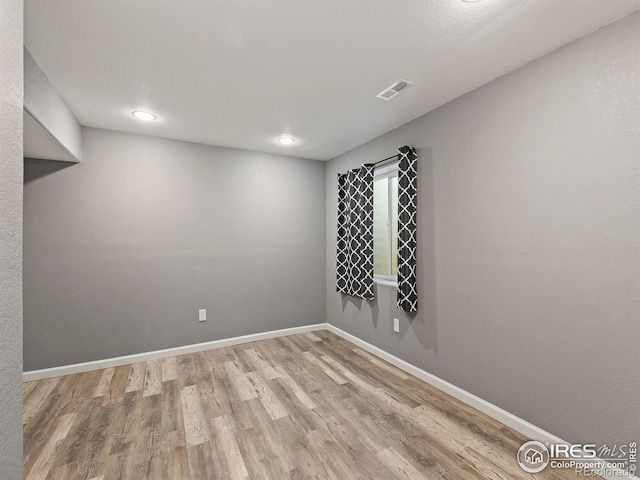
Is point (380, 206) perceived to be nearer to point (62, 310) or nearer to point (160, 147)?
point (160, 147)

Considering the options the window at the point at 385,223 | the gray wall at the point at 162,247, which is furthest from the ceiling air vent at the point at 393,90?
the gray wall at the point at 162,247

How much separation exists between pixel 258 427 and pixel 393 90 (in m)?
2.62

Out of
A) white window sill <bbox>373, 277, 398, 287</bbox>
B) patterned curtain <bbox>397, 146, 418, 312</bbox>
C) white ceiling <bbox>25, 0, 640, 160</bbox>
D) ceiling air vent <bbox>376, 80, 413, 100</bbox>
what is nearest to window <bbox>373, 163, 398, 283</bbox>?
white window sill <bbox>373, 277, 398, 287</bbox>

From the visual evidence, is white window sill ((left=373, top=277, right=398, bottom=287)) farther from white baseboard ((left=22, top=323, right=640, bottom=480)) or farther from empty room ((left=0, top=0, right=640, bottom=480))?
white baseboard ((left=22, top=323, right=640, bottom=480))

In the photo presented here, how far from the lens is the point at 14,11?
90cm

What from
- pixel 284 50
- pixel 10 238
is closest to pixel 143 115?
pixel 284 50

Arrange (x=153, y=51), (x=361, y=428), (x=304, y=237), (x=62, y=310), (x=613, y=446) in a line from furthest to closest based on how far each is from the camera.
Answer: (x=304, y=237) < (x=62, y=310) < (x=361, y=428) < (x=153, y=51) < (x=613, y=446)

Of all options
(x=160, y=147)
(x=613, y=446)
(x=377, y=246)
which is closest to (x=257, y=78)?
(x=160, y=147)

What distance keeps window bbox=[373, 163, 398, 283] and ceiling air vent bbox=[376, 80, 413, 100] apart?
91cm

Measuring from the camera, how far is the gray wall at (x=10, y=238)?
84 centimetres

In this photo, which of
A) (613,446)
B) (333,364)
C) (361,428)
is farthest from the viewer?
(333,364)

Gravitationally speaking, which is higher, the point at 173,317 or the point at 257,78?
the point at 257,78

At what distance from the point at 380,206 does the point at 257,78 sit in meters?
1.98

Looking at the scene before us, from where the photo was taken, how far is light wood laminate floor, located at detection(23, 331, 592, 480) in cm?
165
